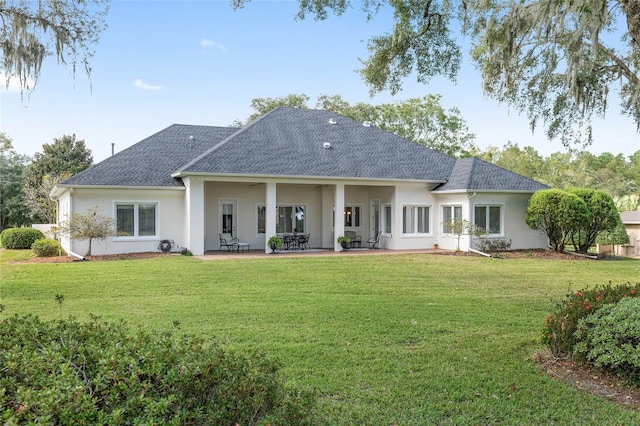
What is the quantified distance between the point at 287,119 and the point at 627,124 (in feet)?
52.2

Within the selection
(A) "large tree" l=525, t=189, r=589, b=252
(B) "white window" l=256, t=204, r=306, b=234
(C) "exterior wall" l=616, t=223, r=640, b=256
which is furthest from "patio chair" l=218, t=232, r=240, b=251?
(C) "exterior wall" l=616, t=223, r=640, b=256

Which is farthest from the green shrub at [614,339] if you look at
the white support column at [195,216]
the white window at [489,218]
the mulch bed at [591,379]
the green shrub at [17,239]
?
the green shrub at [17,239]

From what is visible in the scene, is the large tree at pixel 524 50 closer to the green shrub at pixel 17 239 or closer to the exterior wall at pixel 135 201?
the exterior wall at pixel 135 201

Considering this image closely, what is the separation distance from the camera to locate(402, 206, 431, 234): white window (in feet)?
Answer: 76.0

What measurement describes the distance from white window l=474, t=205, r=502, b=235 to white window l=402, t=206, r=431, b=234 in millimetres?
2328

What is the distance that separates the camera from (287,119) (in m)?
25.3

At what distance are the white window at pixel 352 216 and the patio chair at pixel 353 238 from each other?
580 mm

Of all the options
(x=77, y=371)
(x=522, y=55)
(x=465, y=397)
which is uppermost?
(x=522, y=55)

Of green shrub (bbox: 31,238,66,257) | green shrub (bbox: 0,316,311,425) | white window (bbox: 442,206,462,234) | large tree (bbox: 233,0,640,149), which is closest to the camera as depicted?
green shrub (bbox: 0,316,311,425)

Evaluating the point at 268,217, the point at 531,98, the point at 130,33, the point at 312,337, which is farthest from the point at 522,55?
the point at 268,217

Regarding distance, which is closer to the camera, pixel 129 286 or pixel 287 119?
pixel 129 286

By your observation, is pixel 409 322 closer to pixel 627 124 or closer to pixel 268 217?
pixel 627 124

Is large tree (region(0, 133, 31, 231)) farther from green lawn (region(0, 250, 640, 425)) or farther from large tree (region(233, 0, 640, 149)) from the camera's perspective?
large tree (region(233, 0, 640, 149))

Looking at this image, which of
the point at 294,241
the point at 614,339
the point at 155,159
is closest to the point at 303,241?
the point at 294,241
